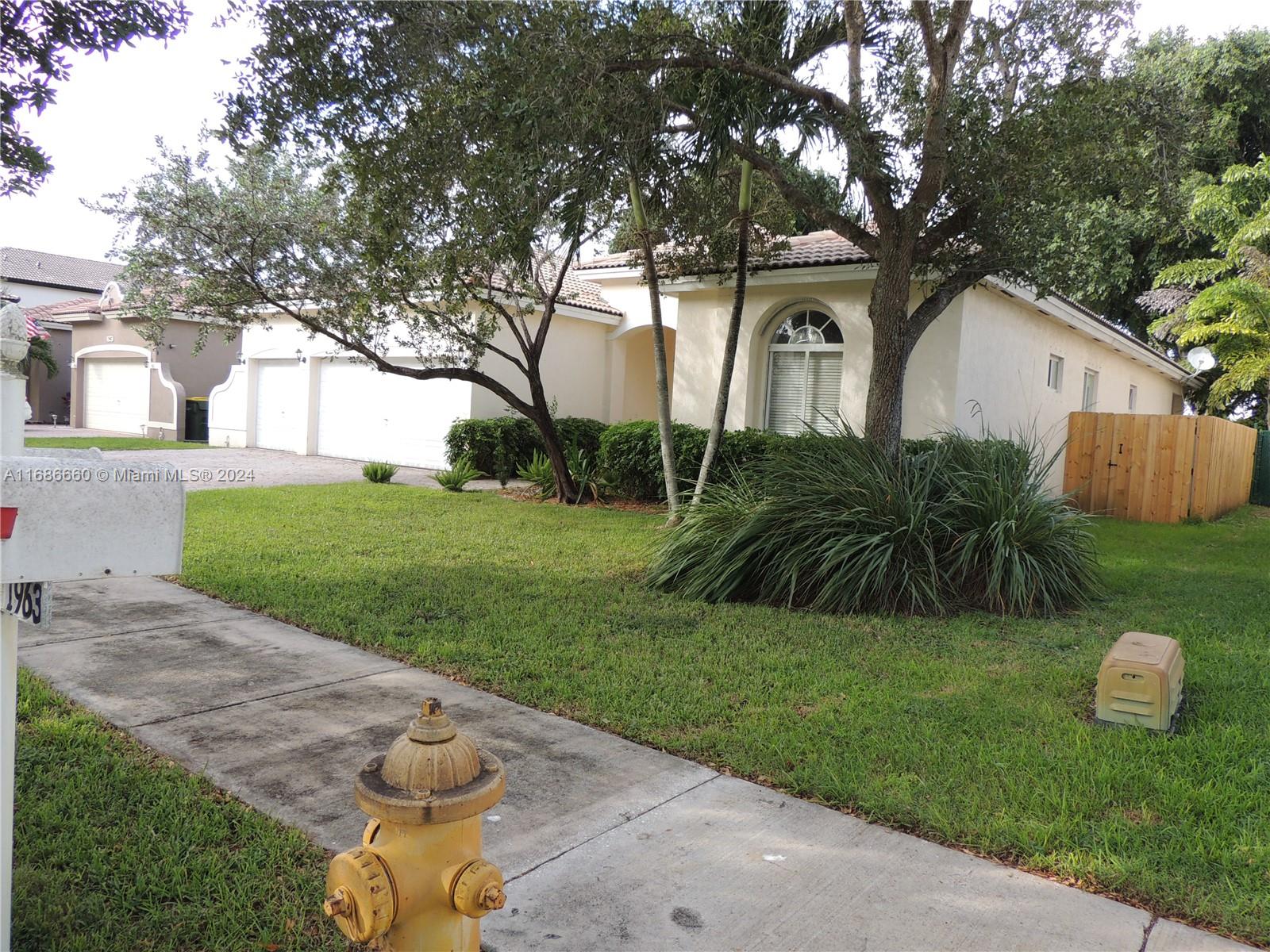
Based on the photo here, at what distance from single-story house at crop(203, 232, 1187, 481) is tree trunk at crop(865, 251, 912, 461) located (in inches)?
49.5

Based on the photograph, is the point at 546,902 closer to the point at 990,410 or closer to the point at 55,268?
the point at 990,410

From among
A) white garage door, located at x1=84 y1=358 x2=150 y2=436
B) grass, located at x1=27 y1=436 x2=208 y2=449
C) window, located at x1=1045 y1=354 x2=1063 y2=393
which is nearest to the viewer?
window, located at x1=1045 y1=354 x2=1063 y2=393

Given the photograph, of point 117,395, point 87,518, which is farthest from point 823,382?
point 117,395

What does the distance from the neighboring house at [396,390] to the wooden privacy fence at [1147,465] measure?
941cm

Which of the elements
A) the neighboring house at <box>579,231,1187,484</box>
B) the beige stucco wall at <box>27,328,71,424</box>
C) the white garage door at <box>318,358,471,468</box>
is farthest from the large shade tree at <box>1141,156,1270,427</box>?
the beige stucco wall at <box>27,328,71,424</box>

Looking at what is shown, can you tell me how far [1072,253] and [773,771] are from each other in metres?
8.41

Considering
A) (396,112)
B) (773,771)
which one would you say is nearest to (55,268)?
(396,112)

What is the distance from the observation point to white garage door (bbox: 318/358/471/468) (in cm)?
1889

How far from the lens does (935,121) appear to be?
8.49m

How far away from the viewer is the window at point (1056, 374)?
55.0 feet

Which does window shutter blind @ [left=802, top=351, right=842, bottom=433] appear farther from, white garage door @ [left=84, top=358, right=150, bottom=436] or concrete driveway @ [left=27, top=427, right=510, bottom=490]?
white garage door @ [left=84, top=358, right=150, bottom=436]

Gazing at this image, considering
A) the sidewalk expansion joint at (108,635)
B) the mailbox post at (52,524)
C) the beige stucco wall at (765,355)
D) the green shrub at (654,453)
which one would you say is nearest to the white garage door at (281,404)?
the green shrub at (654,453)

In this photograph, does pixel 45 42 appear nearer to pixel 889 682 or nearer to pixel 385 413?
pixel 889 682

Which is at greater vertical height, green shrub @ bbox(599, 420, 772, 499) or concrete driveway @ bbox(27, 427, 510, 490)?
green shrub @ bbox(599, 420, 772, 499)
